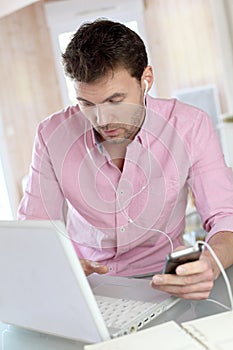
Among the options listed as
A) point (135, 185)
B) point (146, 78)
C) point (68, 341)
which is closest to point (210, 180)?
point (135, 185)

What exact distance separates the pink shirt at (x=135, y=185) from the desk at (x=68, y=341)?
0.23m

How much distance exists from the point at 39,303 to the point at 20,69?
394 centimetres

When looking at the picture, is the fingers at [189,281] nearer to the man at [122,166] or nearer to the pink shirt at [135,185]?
the man at [122,166]

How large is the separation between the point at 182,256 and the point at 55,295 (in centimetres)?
22

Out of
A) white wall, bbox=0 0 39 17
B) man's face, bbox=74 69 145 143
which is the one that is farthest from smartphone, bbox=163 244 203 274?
white wall, bbox=0 0 39 17

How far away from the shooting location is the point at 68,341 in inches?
43.8

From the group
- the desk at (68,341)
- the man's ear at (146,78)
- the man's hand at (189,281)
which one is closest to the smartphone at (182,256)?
the man's hand at (189,281)

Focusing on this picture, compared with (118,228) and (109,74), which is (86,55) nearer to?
(109,74)

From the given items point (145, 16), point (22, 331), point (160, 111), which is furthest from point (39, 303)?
point (145, 16)

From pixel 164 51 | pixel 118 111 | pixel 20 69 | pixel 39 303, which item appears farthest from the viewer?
pixel 164 51

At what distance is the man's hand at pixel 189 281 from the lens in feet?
3.53

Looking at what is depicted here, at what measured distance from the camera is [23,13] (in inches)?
191

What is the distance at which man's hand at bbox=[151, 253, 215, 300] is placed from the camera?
1075 mm

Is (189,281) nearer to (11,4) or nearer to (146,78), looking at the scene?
(146,78)
